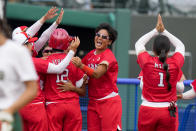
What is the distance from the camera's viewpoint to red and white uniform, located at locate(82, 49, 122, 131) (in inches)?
235

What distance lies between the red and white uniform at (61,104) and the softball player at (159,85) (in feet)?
3.02

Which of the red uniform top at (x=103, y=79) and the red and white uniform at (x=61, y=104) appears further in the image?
the red uniform top at (x=103, y=79)

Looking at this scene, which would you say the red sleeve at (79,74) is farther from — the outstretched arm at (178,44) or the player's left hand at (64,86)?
the outstretched arm at (178,44)

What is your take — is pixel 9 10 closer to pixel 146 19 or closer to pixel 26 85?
pixel 146 19

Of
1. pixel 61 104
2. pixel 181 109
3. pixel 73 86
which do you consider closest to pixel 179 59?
pixel 73 86

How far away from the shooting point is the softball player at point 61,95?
225 inches

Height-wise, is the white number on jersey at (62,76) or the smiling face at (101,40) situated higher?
the smiling face at (101,40)

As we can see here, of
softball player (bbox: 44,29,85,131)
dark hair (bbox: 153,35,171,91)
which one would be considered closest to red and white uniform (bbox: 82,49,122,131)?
softball player (bbox: 44,29,85,131)

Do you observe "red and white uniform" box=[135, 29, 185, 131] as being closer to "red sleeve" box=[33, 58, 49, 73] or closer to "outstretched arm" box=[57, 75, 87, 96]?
"outstretched arm" box=[57, 75, 87, 96]

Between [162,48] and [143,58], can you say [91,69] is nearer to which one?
[143,58]

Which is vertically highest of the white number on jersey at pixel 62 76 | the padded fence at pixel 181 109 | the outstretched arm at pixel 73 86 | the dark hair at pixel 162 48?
the dark hair at pixel 162 48

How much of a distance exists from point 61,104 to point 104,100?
25.3 inches

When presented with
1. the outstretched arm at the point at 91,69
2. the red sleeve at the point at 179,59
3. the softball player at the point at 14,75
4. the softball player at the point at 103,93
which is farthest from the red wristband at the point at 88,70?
the softball player at the point at 14,75

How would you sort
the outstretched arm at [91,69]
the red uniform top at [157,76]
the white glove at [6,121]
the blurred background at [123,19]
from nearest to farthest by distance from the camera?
the white glove at [6,121] → the red uniform top at [157,76] → the outstretched arm at [91,69] → the blurred background at [123,19]
